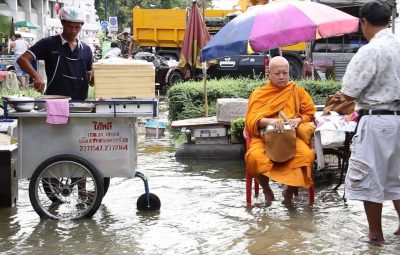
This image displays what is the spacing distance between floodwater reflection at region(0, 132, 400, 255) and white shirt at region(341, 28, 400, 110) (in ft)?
3.73

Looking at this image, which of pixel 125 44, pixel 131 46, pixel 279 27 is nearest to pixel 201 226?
pixel 279 27

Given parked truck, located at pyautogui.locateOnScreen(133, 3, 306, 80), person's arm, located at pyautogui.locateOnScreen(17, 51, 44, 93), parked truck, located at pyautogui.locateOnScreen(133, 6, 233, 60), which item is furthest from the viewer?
parked truck, located at pyautogui.locateOnScreen(133, 6, 233, 60)

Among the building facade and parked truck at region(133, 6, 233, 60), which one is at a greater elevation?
the building facade

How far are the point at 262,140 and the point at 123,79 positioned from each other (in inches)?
60.7

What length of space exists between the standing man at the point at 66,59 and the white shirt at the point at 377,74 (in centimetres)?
273

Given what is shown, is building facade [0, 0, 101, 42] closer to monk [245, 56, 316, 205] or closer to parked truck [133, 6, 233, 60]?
parked truck [133, 6, 233, 60]

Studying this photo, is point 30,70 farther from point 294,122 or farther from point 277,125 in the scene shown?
point 294,122

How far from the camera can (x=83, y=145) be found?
227 inches

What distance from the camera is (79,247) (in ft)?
16.6

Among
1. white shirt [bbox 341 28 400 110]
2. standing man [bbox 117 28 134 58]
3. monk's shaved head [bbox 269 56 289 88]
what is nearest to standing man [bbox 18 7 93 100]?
monk's shaved head [bbox 269 56 289 88]

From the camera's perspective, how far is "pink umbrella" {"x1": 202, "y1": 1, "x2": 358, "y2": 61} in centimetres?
768

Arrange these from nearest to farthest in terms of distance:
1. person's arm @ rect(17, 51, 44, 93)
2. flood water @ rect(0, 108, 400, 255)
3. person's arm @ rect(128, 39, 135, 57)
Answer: flood water @ rect(0, 108, 400, 255) → person's arm @ rect(17, 51, 44, 93) → person's arm @ rect(128, 39, 135, 57)

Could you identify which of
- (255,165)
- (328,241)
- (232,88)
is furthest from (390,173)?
(232,88)

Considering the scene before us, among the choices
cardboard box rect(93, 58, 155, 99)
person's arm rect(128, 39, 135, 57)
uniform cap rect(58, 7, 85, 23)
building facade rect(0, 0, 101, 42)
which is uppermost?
building facade rect(0, 0, 101, 42)
